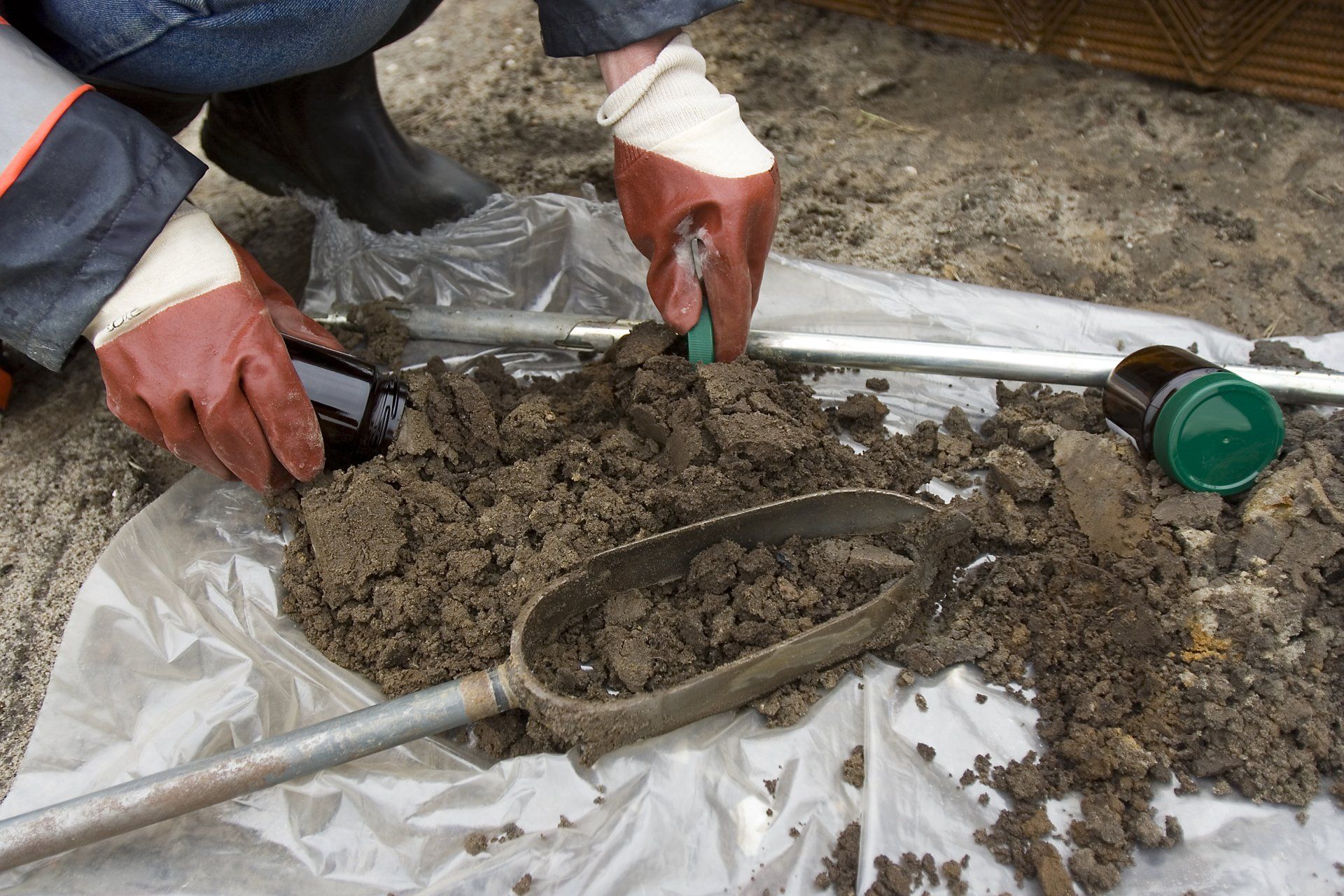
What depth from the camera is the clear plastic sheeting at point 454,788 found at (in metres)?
1.28

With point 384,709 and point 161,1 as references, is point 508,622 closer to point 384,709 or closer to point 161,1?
point 384,709

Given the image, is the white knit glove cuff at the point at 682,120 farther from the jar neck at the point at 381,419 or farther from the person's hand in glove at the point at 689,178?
the jar neck at the point at 381,419

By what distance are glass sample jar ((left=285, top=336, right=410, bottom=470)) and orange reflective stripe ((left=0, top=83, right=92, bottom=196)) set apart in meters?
0.45


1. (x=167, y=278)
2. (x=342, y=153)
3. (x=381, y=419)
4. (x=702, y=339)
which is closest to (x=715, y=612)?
(x=702, y=339)

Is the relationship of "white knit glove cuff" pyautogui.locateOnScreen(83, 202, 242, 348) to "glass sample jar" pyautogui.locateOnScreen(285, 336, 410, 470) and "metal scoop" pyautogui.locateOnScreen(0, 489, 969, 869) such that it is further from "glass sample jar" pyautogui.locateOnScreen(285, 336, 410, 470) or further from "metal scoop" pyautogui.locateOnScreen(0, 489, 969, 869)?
"metal scoop" pyautogui.locateOnScreen(0, 489, 969, 869)

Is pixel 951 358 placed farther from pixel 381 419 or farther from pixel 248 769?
pixel 248 769

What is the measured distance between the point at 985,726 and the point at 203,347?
4.53 ft

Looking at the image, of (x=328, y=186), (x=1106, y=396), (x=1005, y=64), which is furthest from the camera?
(x=1005, y=64)

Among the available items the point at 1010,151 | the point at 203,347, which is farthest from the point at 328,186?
the point at 1010,151

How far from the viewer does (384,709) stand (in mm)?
1311

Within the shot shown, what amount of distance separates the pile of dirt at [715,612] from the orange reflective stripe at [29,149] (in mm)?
1040

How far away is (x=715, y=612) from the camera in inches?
58.7

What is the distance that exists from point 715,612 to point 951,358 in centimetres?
76

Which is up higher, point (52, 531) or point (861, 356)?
point (861, 356)
